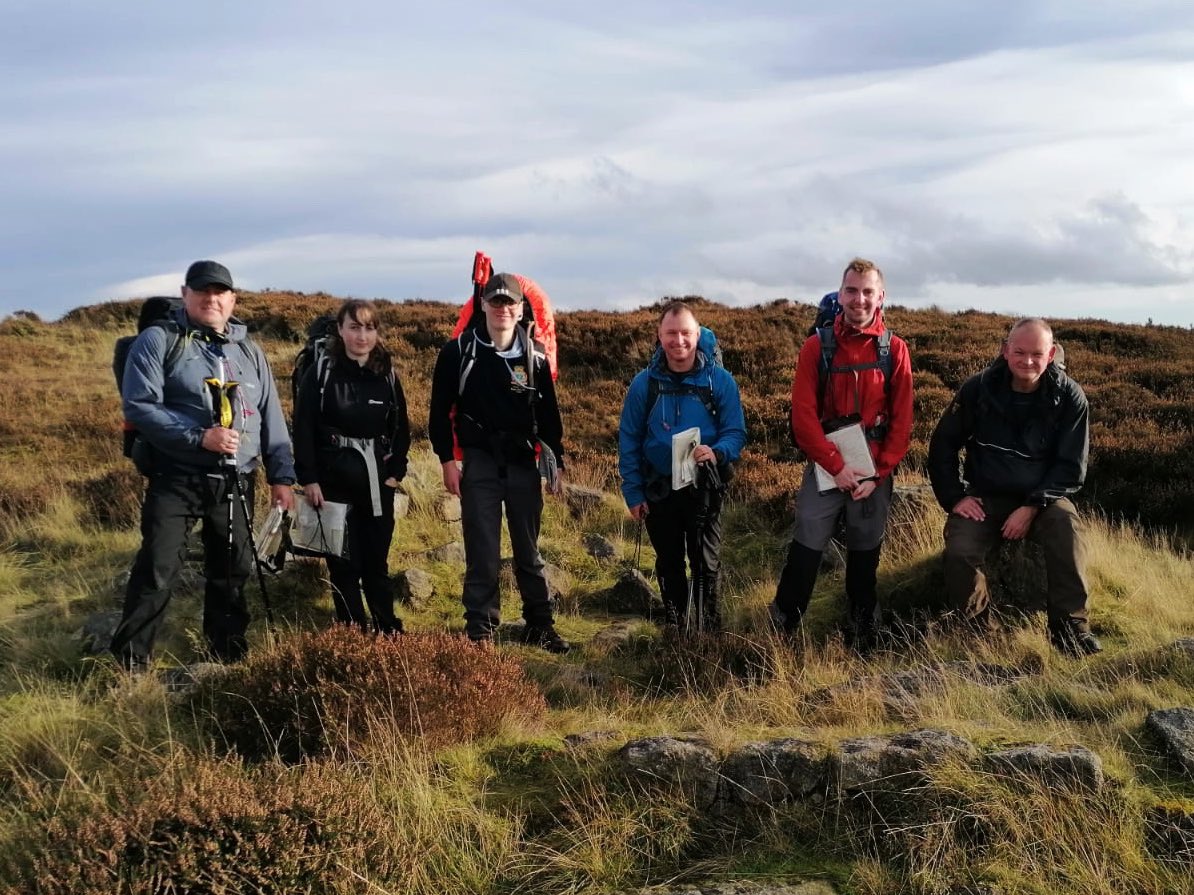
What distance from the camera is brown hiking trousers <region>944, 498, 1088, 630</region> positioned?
538 centimetres

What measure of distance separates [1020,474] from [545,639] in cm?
320

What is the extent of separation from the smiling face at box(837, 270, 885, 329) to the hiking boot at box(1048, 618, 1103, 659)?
2.18 metres

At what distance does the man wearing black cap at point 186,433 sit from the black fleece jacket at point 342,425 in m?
0.33

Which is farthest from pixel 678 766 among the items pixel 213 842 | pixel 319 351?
pixel 319 351

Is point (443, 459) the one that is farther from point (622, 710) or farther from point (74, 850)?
point (74, 850)

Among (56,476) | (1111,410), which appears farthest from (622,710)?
Result: (1111,410)

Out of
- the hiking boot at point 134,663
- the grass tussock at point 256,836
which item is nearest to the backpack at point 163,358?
the hiking boot at point 134,663

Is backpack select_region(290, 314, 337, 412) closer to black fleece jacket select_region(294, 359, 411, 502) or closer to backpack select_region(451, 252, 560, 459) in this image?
black fleece jacket select_region(294, 359, 411, 502)

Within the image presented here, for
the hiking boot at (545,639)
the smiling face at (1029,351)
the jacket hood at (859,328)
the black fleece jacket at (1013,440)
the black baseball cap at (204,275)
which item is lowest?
the hiking boot at (545,639)

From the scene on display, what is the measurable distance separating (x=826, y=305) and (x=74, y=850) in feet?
15.7

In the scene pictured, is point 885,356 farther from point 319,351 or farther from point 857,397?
point 319,351

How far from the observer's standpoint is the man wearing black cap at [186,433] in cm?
476

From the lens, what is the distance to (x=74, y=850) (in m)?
2.97

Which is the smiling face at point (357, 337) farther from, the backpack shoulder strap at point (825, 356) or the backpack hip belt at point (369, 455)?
the backpack shoulder strap at point (825, 356)
